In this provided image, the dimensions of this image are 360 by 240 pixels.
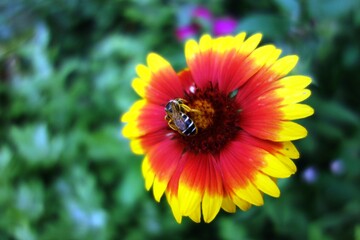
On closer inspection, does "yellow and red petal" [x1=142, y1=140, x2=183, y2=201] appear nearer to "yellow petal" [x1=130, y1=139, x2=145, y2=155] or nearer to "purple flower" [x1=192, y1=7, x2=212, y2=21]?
"yellow petal" [x1=130, y1=139, x2=145, y2=155]

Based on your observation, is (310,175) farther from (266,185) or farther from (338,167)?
(266,185)

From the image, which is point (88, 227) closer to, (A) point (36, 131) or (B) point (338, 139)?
(A) point (36, 131)

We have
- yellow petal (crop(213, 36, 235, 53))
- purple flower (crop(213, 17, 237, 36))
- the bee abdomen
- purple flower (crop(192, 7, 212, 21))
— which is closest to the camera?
the bee abdomen

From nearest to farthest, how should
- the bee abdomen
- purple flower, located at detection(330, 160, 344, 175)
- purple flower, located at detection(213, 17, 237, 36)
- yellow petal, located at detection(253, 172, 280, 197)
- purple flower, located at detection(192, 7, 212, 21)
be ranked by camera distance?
yellow petal, located at detection(253, 172, 280, 197) < the bee abdomen < purple flower, located at detection(330, 160, 344, 175) < purple flower, located at detection(213, 17, 237, 36) < purple flower, located at detection(192, 7, 212, 21)

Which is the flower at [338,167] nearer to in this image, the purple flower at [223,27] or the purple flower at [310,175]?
the purple flower at [310,175]

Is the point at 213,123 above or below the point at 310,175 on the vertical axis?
above

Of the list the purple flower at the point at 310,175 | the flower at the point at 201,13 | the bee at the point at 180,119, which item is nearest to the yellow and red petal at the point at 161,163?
the bee at the point at 180,119

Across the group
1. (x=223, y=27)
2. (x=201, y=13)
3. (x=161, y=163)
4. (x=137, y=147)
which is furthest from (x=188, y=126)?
(x=201, y=13)

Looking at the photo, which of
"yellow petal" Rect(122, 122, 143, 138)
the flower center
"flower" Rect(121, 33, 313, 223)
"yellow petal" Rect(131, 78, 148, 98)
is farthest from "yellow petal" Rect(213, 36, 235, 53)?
"yellow petal" Rect(122, 122, 143, 138)
